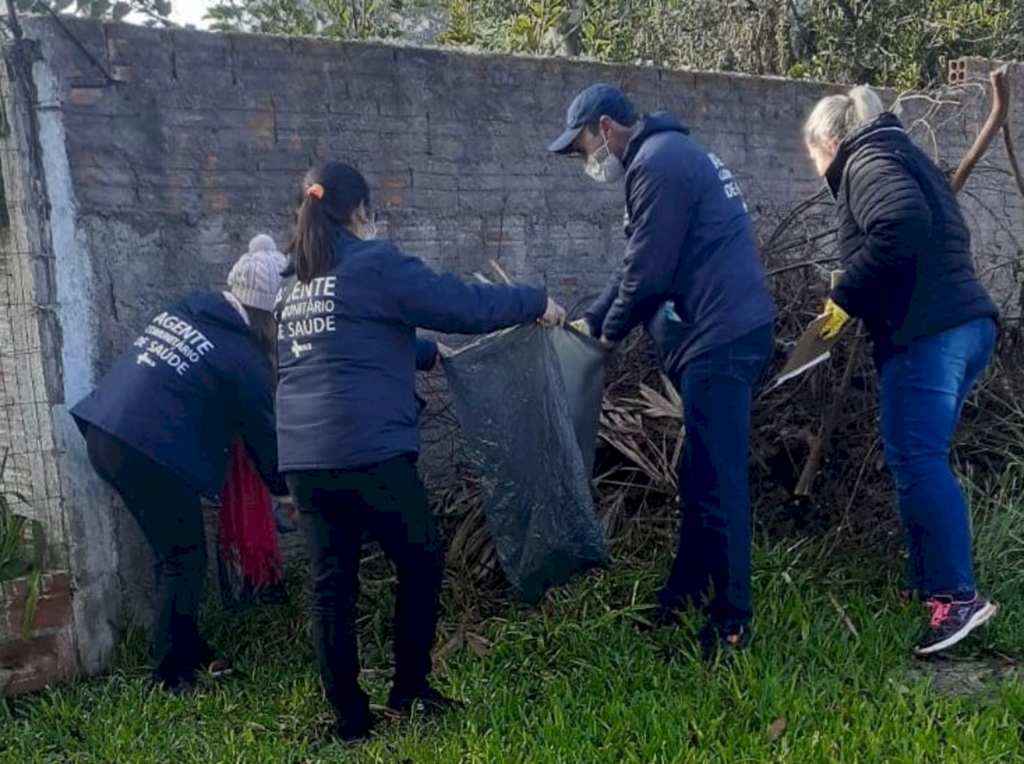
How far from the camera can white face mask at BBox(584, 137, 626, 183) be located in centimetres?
453

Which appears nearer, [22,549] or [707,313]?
[707,313]

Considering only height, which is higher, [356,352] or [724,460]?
[356,352]

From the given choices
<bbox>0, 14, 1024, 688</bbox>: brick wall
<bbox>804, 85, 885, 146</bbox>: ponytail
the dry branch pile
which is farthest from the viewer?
the dry branch pile

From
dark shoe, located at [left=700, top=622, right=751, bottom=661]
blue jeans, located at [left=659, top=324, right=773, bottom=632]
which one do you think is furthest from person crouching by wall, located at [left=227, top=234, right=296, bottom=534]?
dark shoe, located at [left=700, top=622, right=751, bottom=661]

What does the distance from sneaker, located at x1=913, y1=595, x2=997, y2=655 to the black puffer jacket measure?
0.86m

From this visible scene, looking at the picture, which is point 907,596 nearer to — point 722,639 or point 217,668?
point 722,639

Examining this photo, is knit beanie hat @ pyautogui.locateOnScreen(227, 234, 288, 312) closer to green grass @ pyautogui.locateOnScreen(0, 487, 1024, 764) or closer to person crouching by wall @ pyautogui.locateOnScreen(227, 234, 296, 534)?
person crouching by wall @ pyautogui.locateOnScreen(227, 234, 296, 534)

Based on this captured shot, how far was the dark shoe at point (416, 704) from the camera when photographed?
3988 millimetres

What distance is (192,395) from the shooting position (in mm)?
4355

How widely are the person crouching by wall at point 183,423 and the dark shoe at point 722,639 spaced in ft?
5.09

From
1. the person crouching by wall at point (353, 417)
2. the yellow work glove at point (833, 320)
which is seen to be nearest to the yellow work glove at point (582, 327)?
the person crouching by wall at point (353, 417)

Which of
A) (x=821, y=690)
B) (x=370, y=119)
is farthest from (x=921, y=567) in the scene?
(x=370, y=119)

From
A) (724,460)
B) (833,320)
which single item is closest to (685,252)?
(833,320)

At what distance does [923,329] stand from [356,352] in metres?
1.84
